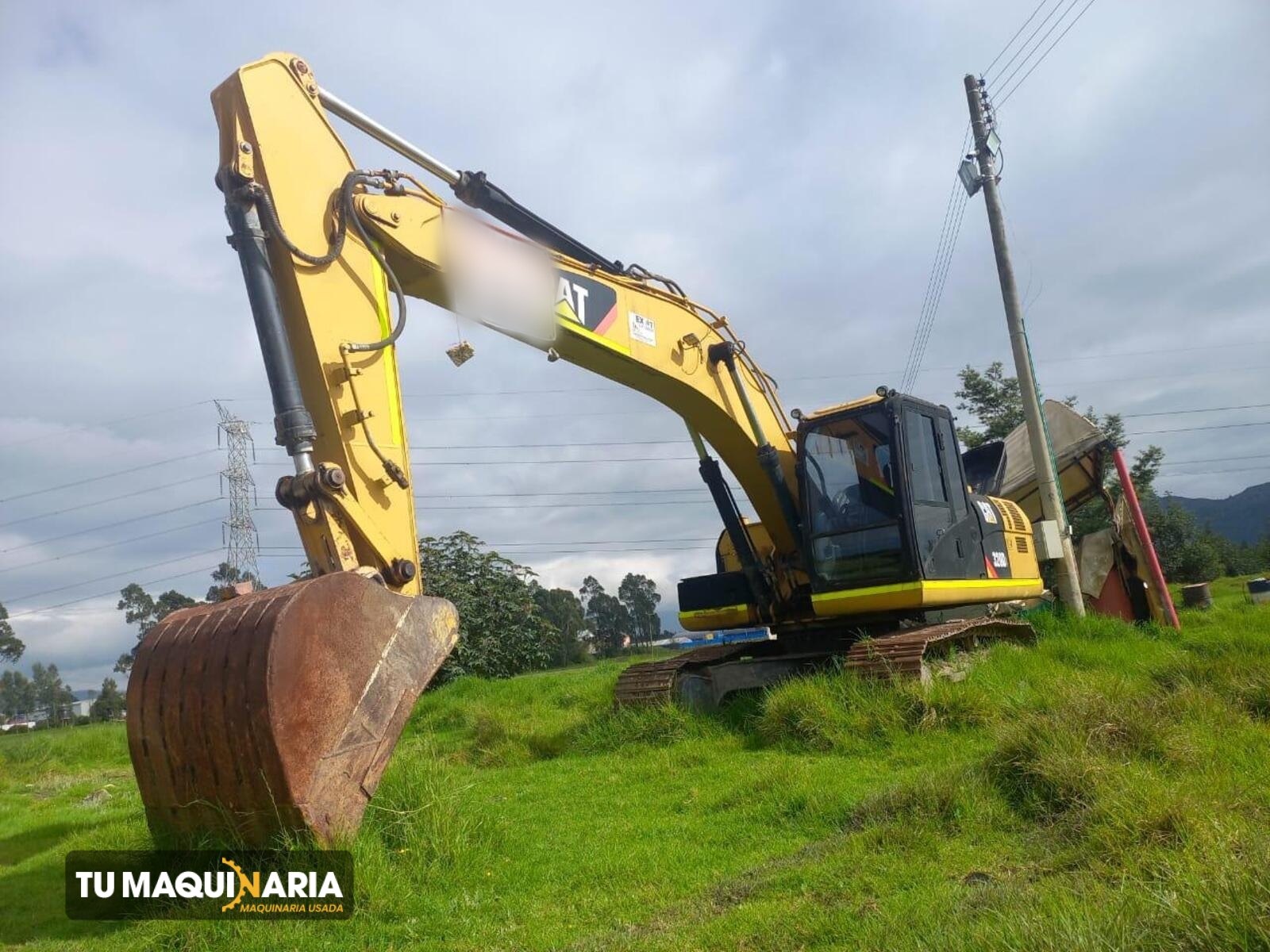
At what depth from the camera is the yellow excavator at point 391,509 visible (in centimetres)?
421

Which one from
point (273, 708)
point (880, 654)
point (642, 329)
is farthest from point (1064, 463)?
point (273, 708)

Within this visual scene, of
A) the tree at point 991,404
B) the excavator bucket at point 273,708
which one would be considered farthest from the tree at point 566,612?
the excavator bucket at point 273,708

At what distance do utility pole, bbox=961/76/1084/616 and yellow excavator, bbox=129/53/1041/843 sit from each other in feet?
3.93

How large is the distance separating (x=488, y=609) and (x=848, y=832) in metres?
16.8

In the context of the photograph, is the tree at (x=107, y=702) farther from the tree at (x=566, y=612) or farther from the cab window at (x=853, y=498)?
the cab window at (x=853, y=498)

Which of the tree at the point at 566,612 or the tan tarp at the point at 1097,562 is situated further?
the tree at the point at 566,612

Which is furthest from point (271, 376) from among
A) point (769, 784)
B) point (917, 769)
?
point (917, 769)

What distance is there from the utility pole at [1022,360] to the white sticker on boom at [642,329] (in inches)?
209

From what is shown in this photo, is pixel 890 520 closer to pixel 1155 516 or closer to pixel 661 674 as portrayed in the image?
pixel 661 674

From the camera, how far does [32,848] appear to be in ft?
23.2

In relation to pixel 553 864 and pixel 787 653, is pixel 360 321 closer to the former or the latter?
pixel 553 864

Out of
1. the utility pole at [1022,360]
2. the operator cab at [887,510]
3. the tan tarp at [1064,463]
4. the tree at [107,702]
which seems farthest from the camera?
the tree at [107,702]

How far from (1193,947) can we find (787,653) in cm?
701

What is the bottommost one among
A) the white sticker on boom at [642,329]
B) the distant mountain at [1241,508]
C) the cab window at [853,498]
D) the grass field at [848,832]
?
the grass field at [848,832]
